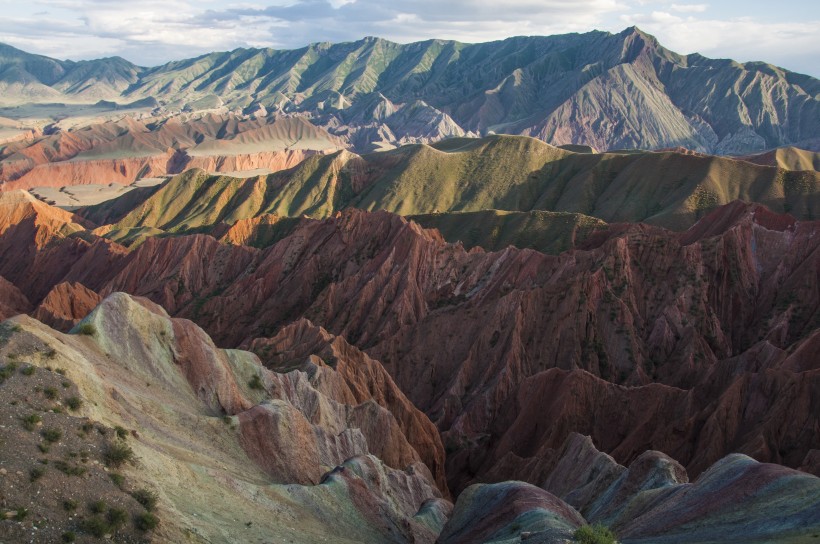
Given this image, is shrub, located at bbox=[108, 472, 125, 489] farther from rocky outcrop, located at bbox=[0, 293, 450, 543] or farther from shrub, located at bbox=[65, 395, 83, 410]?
shrub, located at bbox=[65, 395, 83, 410]

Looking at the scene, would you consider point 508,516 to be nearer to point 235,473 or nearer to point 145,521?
point 235,473

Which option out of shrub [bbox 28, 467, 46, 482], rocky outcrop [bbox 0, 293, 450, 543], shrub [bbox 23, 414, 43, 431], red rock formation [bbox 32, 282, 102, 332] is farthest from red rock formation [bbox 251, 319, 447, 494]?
shrub [bbox 28, 467, 46, 482]

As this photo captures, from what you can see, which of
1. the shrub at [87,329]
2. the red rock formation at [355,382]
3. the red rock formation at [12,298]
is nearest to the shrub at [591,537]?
the shrub at [87,329]

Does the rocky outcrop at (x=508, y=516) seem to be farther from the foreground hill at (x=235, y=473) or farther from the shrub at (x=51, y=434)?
the shrub at (x=51, y=434)

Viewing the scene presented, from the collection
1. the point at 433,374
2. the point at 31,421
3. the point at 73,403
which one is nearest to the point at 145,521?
the point at 31,421

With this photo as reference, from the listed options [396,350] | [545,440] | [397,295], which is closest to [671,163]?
[397,295]

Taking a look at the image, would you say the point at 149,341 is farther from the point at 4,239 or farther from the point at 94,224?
the point at 94,224
